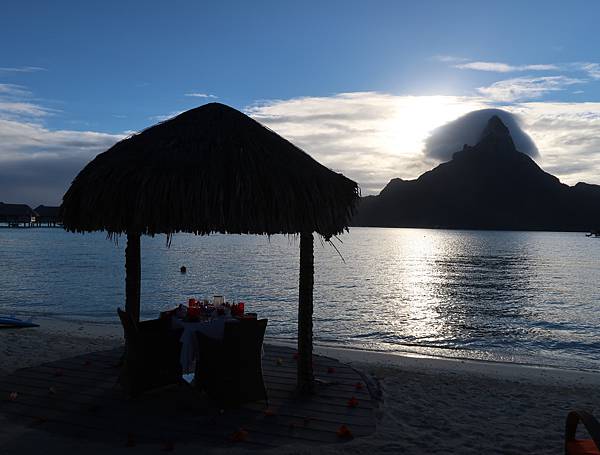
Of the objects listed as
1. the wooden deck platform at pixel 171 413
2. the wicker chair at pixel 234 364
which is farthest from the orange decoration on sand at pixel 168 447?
the wicker chair at pixel 234 364

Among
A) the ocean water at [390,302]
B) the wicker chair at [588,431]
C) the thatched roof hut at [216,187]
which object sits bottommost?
the ocean water at [390,302]

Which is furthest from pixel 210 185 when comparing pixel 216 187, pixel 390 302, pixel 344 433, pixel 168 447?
pixel 390 302

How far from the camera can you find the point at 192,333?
6.62 m

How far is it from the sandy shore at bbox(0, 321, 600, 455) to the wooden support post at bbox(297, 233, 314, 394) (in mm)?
1012

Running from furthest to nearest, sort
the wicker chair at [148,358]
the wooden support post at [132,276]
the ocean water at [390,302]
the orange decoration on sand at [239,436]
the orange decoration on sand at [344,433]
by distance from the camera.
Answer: the ocean water at [390,302], the wooden support post at [132,276], the wicker chair at [148,358], the orange decoration on sand at [344,433], the orange decoration on sand at [239,436]

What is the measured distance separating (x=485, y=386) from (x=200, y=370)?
5.45 m

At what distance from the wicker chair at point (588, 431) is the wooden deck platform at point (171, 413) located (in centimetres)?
202

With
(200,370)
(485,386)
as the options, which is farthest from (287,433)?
(485,386)

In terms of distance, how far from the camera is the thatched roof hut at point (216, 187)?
19.8 feet

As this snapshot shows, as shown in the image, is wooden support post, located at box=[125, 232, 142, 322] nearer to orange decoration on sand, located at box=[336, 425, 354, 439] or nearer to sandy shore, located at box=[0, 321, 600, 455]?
sandy shore, located at box=[0, 321, 600, 455]

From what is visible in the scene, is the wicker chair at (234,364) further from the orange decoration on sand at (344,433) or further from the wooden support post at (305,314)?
the orange decoration on sand at (344,433)

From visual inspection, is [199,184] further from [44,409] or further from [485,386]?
[485,386]

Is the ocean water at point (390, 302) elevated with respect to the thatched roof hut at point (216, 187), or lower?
lower

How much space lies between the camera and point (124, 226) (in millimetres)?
6969
